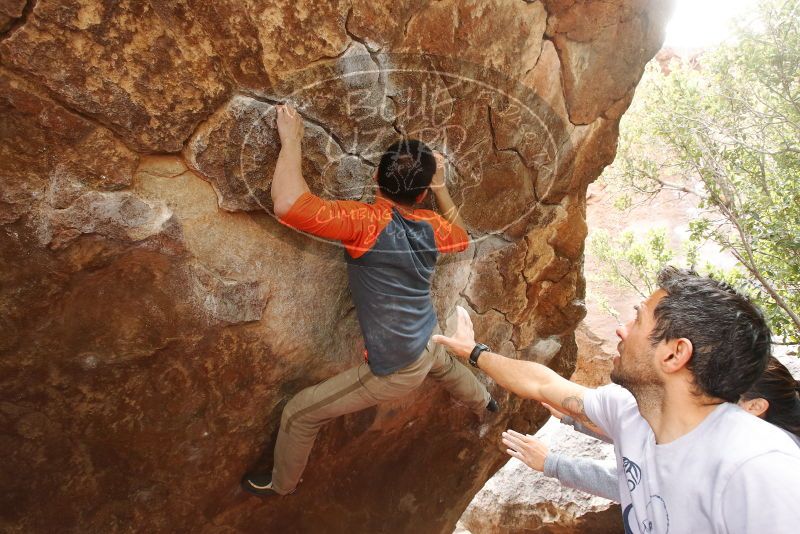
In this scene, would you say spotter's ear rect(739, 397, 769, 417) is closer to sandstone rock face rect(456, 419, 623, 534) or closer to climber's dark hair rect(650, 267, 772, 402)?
climber's dark hair rect(650, 267, 772, 402)

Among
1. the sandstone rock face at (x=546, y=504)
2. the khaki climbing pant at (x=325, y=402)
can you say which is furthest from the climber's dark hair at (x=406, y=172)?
the sandstone rock face at (x=546, y=504)

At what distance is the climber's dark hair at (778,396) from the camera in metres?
1.86

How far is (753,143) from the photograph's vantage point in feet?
19.4

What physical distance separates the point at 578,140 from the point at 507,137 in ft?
1.82

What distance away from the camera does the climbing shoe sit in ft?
7.86

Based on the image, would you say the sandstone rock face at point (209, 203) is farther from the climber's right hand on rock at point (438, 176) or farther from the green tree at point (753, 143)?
the green tree at point (753, 143)

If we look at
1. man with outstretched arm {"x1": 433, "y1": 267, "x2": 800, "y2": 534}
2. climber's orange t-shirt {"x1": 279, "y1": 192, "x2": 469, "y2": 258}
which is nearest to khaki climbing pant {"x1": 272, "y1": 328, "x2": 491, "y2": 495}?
climber's orange t-shirt {"x1": 279, "y1": 192, "x2": 469, "y2": 258}

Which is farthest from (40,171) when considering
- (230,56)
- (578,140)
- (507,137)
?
(578,140)

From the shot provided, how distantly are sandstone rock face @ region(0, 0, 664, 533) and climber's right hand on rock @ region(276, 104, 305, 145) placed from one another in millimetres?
40

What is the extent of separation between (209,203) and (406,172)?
698mm

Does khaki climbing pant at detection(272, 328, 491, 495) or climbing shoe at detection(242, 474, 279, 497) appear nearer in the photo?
khaki climbing pant at detection(272, 328, 491, 495)

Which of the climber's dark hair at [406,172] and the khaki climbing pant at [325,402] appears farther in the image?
the khaki climbing pant at [325,402]

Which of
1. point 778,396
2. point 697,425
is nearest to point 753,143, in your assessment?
point 778,396

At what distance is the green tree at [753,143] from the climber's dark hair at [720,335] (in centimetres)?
370
